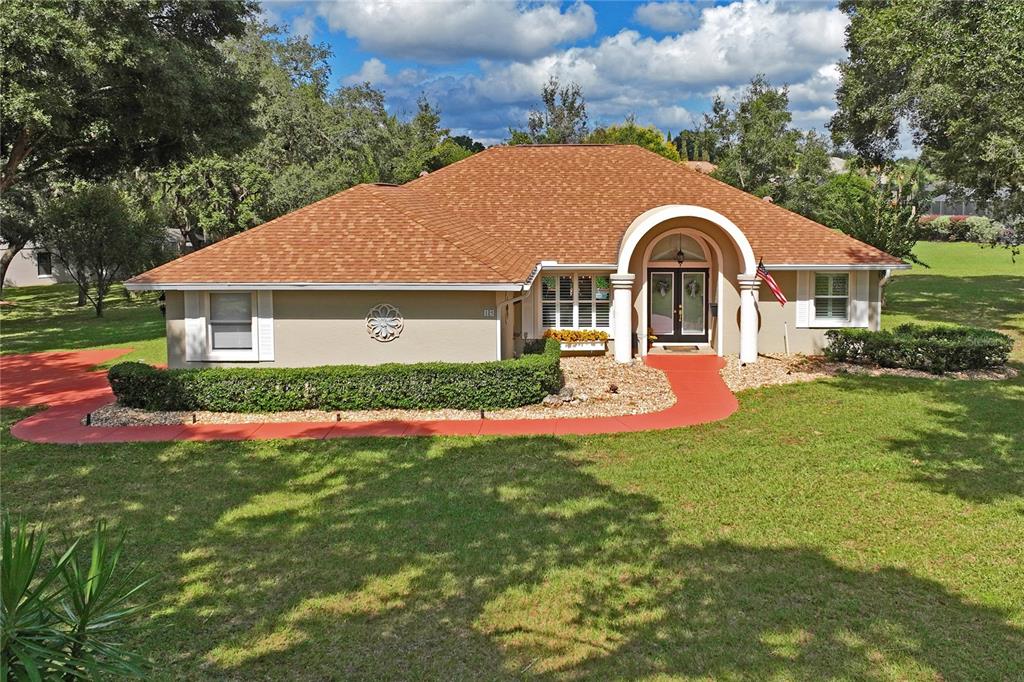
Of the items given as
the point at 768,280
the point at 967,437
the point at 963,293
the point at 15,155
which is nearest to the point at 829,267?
the point at 768,280

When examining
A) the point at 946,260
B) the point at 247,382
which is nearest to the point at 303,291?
the point at 247,382

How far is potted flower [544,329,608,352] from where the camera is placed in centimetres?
2169

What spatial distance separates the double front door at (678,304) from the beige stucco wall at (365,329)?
7845mm

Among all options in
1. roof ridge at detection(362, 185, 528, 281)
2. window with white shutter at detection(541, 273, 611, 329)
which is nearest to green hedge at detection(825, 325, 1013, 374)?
window with white shutter at detection(541, 273, 611, 329)

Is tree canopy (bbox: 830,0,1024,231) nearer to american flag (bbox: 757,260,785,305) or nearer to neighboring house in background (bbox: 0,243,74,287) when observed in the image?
american flag (bbox: 757,260,785,305)

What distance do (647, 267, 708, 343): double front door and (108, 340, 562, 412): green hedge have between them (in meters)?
9.06

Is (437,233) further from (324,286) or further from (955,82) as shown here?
(955,82)

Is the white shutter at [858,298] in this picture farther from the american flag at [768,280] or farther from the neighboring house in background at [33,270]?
the neighboring house in background at [33,270]

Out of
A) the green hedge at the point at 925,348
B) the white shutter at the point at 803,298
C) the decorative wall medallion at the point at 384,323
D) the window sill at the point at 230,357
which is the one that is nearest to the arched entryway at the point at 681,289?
the white shutter at the point at 803,298

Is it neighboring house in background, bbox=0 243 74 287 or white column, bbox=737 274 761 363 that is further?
neighboring house in background, bbox=0 243 74 287

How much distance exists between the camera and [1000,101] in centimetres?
2322

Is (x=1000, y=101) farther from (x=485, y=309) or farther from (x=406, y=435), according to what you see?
(x=406, y=435)

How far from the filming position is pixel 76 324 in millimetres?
32469

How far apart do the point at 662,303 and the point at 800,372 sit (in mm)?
5408
